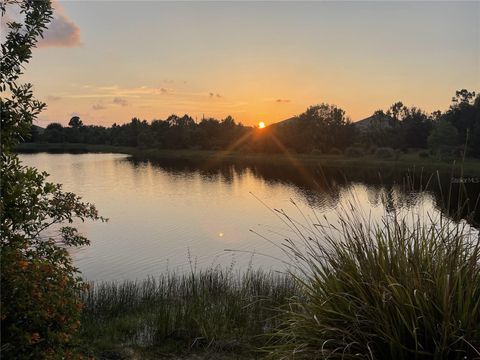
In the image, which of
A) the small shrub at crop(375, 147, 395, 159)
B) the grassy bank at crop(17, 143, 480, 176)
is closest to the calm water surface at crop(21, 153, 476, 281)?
the grassy bank at crop(17, 143, 480, 176)

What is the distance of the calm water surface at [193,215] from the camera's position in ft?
45.5

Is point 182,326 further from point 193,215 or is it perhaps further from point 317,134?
point 317,134

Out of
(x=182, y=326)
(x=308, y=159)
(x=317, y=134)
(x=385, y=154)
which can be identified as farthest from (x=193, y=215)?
(x=317, y=134)

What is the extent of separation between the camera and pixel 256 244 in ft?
60.1

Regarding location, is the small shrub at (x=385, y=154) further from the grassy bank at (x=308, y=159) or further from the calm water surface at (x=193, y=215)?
the calm water surface at (x=193, y=215)

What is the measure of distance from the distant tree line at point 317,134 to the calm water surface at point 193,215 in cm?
2515

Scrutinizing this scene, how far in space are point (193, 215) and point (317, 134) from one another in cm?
6054

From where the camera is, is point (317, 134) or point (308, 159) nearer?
point (308, 159)

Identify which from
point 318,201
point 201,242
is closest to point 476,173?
point 318,201

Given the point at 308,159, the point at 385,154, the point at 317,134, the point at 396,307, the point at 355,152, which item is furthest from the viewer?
the point at 317,134

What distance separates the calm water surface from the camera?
13.9 metres

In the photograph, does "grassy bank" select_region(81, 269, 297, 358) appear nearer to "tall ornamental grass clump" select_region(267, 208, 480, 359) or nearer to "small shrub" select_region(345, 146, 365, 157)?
"tall ornamental grass clump" select_region(267, 208, 480, 359)

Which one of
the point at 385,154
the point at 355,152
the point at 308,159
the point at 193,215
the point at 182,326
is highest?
the point at 355,152

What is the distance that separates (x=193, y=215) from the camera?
24953mm
